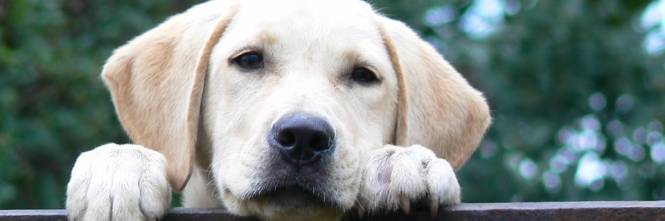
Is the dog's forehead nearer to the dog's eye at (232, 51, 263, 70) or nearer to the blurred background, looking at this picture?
the dog's eye at (232, 51, 263, 70)

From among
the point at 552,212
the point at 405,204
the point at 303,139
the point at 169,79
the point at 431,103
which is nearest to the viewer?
the point at 552,212

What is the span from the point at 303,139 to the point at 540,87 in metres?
8.54

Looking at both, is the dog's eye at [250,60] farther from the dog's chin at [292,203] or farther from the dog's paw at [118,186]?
the dog's chin at [292,203]

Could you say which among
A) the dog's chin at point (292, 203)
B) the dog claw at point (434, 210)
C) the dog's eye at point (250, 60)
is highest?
the dog's eye at point (250, 60)

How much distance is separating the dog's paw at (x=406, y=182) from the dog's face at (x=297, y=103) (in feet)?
0.25

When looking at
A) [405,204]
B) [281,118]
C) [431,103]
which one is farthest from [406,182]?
[431,103]

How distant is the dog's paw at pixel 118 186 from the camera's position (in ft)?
15.6

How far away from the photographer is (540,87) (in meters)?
13.2

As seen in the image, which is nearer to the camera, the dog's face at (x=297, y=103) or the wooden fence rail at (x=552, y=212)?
the wooden fence rail at (x=552, y=212)

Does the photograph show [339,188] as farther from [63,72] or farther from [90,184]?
[63,72]

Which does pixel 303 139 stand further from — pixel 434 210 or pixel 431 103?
pixel 431 103

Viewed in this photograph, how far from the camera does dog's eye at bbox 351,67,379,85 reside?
18.5 ft

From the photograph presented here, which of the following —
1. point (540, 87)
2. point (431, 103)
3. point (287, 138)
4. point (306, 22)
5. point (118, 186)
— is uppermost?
point (306, 22)

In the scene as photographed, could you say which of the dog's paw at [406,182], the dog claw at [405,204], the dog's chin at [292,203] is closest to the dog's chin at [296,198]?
the dog's chin at [292,203]
